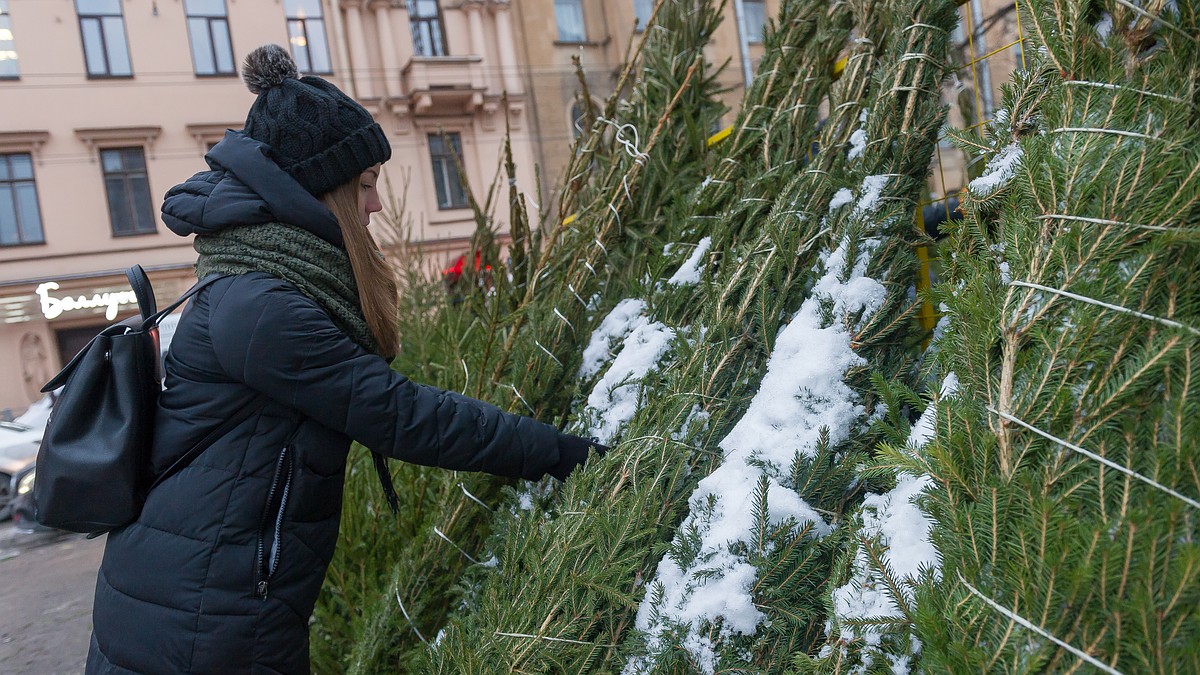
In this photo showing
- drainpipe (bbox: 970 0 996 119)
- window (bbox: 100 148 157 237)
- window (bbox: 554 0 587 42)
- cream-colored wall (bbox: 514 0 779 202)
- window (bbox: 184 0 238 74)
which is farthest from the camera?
window (bbox: 554 0 587 42)

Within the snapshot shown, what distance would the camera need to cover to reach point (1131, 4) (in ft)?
3.86

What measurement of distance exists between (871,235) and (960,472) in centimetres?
76

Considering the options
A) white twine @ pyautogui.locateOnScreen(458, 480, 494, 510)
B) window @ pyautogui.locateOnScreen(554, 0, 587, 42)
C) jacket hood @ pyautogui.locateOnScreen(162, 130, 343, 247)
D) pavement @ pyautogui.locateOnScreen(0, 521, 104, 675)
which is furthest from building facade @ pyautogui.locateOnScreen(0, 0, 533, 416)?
jacket hood @ pyautogui.locateOnScreen(162, 130, 343, 247)

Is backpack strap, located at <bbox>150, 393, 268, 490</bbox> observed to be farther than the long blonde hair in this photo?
No

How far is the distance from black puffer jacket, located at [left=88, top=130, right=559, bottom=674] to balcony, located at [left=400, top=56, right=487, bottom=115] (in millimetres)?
15797

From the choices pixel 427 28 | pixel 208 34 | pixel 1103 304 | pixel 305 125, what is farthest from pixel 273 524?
pixel 427 28

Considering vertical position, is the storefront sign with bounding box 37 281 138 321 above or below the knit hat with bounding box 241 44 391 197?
below

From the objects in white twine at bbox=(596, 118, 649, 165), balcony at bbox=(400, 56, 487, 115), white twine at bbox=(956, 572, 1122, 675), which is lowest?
white twine at bbox=(956, 572, 1122, 675)

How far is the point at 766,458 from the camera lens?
60.2 inches

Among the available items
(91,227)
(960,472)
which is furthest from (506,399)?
(91,227)

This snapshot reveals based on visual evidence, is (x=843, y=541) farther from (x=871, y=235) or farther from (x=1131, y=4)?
(x=1131, y=4)

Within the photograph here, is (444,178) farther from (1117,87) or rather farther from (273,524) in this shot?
(1117,87)

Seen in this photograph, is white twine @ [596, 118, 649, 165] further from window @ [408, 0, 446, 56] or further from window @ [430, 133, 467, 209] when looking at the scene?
window @ [408, 0, 446, 56]

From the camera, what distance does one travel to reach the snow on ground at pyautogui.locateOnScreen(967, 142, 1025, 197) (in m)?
1.37
